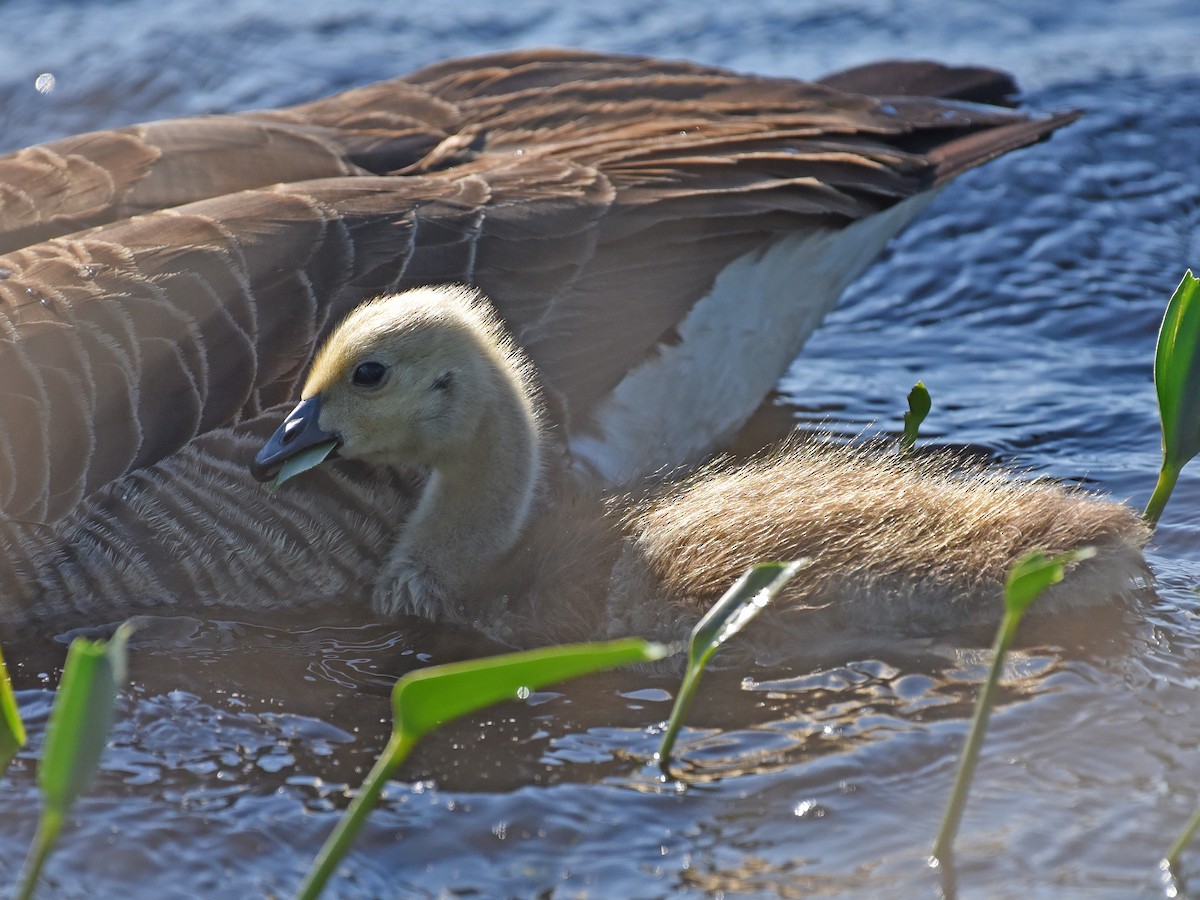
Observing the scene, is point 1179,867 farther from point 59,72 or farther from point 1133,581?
point 59,72

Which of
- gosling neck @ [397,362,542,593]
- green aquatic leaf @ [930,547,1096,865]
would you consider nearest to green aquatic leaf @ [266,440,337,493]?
gosling neck @ [397,362,542,593]

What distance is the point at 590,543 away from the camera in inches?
183

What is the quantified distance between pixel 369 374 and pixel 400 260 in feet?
2.38

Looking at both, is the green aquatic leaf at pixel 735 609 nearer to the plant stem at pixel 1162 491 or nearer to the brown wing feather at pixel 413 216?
the plant stem at pixel 1162 491

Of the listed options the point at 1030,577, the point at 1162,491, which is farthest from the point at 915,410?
the point at 1030,577

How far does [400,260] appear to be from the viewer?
16.7 ft

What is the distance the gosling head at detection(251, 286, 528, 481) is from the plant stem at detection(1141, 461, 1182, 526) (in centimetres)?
191

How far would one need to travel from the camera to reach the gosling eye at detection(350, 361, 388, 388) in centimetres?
446

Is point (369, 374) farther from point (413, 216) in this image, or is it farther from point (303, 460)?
point (413, 216)

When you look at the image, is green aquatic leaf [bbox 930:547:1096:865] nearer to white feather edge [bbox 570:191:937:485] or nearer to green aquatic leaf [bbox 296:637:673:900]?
green aquatic leaf [bbox 296:637:673:900]

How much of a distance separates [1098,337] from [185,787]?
4.64 meters

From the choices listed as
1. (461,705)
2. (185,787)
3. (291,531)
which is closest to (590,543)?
(291,531)

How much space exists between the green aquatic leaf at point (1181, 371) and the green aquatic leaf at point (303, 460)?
2.24m

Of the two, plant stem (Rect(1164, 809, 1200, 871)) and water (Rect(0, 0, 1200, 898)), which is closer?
plant stem (Rect(1164, 809, 1200, 871))
